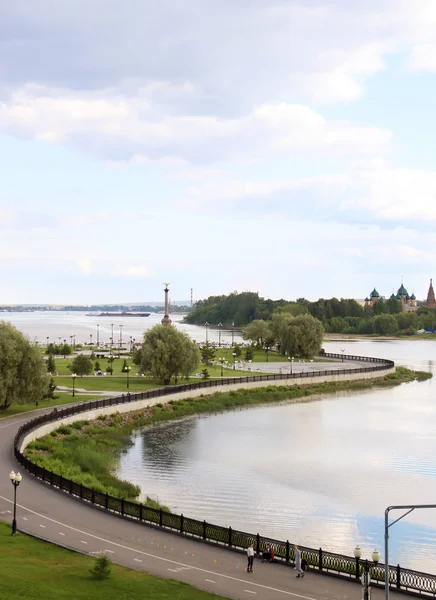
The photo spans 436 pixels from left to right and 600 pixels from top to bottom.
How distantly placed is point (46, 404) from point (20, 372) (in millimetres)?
4984

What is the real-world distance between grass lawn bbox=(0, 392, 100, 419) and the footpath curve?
69.2 feet

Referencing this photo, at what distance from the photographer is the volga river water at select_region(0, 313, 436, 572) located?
103ft

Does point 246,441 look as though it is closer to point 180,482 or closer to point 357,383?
point 180,482

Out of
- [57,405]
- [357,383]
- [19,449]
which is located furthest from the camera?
[357,383]

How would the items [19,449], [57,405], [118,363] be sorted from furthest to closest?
1. [118,363]
2. [57,405]
3. [19,449]

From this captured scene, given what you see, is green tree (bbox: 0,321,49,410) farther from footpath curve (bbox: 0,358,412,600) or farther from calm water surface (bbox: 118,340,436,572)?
footpath curve (bbox: 0,358,412,600)

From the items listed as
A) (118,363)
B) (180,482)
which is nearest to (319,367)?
(118,363)

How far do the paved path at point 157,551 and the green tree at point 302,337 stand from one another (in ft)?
260

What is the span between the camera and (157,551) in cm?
2391

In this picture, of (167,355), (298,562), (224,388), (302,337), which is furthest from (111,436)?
(302,337)

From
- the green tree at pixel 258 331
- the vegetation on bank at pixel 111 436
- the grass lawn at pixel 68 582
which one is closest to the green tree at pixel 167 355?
the vegetation on bank at pixel 111 436

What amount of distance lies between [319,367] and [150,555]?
77.3 m

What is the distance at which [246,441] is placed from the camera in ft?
169

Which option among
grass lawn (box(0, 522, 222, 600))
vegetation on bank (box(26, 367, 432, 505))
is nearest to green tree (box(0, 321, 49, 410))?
vegetation on bank (box(26, 367, 432, 505))
